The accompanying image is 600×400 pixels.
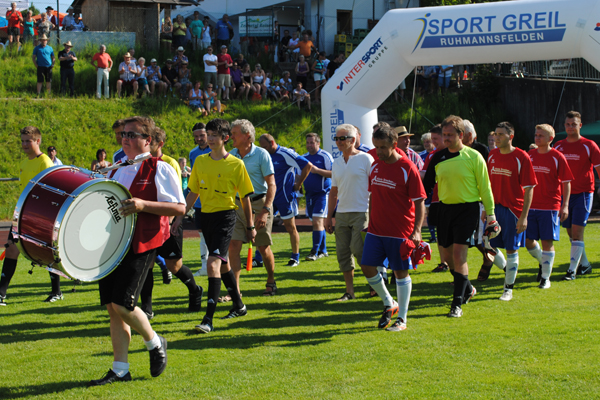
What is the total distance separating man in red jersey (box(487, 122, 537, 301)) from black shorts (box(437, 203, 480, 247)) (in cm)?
97

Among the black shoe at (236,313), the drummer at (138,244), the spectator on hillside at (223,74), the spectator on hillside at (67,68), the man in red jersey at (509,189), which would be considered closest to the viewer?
the drummer at (138,244)

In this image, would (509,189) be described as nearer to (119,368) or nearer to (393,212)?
(393,212)

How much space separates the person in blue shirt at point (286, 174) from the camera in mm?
9586

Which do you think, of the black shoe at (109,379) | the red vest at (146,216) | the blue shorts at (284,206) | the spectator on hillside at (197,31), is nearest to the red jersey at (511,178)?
the blue shorts at (284,206)

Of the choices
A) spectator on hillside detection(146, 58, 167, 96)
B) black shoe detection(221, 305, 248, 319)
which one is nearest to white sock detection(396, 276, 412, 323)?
black shoe detection(221, 305, 248, 319)

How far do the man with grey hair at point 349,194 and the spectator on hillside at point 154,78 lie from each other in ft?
50.8

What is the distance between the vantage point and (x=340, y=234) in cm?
755

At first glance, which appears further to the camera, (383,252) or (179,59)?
(179,59)

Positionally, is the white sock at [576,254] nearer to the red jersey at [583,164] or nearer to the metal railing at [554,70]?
the red jersey at [583,164]

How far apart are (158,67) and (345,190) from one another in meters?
16.1

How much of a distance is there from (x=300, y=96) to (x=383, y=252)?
1751cm

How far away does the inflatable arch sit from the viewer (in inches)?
496

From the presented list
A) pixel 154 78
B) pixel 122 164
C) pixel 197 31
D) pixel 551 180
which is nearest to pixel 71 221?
pixel 122 164

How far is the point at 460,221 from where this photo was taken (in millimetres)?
6762
